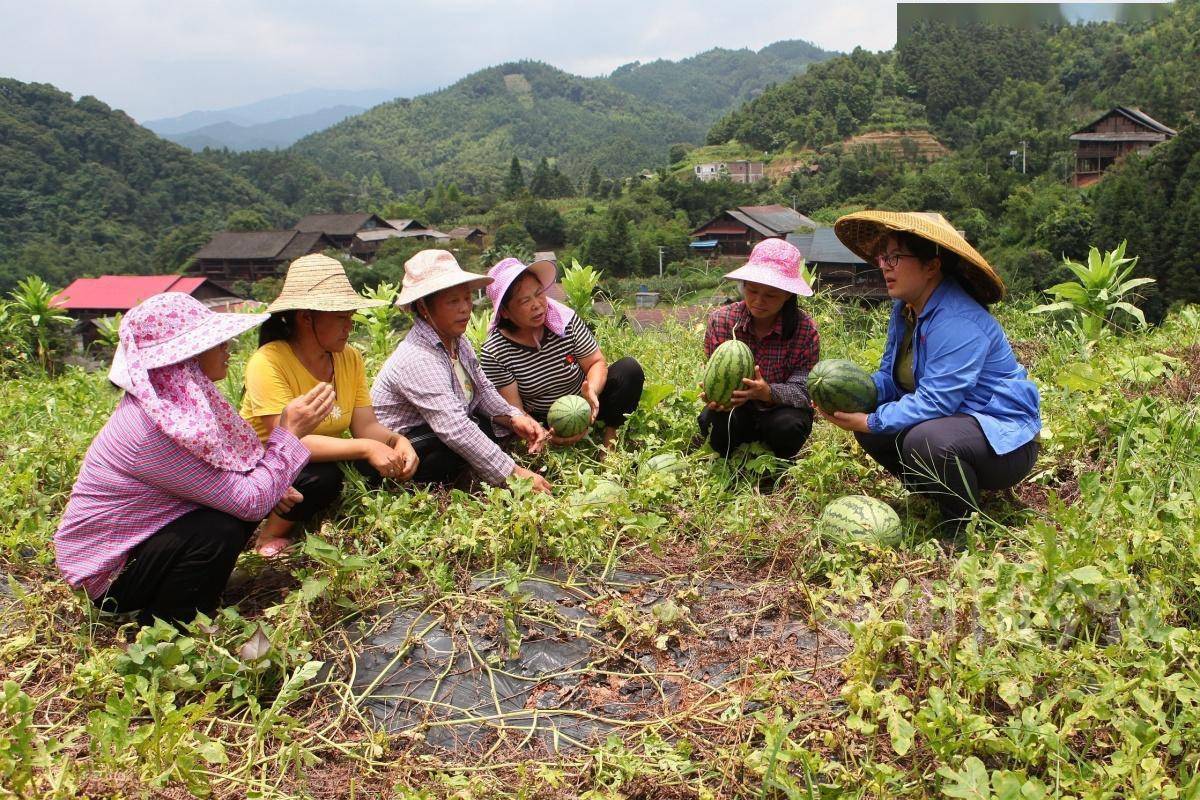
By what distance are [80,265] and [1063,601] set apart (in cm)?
6032

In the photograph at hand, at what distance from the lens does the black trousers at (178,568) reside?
2.89m

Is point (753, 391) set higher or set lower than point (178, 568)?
higher

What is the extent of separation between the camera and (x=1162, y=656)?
93.5 inches

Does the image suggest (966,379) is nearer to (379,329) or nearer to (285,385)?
(285,385)

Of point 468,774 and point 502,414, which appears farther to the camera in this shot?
point 502,414

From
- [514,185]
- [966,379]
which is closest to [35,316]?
[966,379]

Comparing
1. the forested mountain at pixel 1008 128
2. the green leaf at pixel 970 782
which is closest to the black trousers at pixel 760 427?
the green leaf at pixel 970 782

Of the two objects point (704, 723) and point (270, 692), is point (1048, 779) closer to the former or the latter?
point (704, 723)

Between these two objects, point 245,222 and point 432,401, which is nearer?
point 432,401

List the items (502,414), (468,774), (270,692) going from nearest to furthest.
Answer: (468,774)
(270,692)
(502,414)

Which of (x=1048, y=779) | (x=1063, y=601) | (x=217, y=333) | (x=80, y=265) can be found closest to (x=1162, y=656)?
(x=1063, y=601)

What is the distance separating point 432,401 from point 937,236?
2.39 metres

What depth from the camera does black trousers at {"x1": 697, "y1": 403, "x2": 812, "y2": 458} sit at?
13.4 feet

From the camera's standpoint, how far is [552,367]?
4676mm
